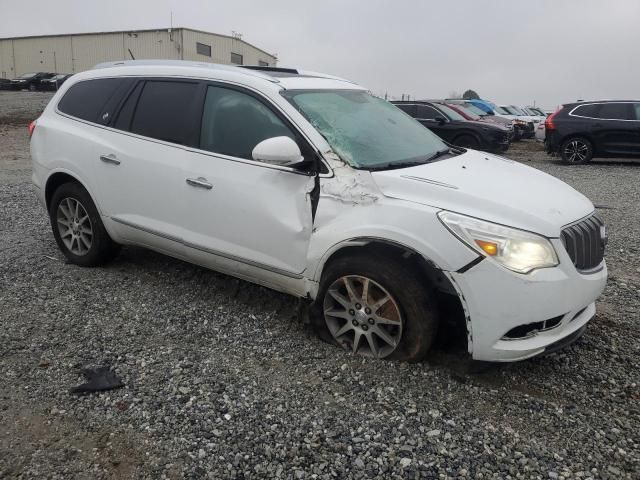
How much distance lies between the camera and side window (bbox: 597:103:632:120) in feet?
44.5

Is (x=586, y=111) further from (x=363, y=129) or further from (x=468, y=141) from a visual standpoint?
(x=363, y=129)

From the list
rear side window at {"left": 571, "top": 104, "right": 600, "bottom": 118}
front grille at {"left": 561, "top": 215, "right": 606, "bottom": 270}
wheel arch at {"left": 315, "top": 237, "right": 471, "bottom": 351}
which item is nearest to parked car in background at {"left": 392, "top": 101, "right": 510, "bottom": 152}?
rear side window at {"left": 571, "top": 104, "right": 600, "bottom": 118}

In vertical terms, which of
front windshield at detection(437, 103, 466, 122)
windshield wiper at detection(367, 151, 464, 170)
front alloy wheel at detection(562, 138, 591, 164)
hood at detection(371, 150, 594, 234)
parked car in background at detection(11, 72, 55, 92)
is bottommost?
parked car in background at detection(11, 72, 55, 92)

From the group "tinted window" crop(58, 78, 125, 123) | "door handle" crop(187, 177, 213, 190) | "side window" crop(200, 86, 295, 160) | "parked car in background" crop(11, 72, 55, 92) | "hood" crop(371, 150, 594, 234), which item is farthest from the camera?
"parked car in background" crop(11, 72, 55, 92)

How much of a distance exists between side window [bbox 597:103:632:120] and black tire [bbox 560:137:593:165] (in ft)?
2.44

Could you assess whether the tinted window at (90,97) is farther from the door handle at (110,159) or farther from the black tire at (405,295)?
the black tire at (405,295)

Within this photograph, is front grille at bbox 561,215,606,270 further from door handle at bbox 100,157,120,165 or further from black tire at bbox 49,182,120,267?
black tire at bbox 49,182,120,267

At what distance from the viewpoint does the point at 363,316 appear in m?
3.30

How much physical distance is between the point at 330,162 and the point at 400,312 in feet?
3.30

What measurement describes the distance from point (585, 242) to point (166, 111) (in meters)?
3.06

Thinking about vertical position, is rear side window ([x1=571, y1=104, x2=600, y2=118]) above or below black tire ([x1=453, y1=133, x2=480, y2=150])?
above

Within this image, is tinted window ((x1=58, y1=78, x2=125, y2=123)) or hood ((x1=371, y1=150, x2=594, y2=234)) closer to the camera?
hood ((x1=371, y1=150, x2=594, y2=234))

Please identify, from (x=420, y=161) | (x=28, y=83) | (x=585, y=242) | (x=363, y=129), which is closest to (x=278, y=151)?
(x=363, y=129)

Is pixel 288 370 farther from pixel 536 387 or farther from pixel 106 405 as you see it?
pixel 536 387
